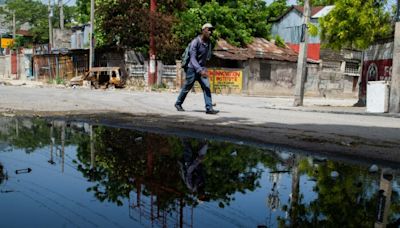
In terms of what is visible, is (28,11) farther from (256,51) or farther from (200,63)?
(200,63)

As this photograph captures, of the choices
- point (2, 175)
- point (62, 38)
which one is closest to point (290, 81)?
point (62, 38)

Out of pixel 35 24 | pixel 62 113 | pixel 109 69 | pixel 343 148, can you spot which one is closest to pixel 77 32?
pixel 109 69

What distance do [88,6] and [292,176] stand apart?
37.0 metres

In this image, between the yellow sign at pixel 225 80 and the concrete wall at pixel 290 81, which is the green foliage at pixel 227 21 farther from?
the yellow sign at pixel 225 80

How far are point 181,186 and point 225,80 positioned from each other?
1024 inches

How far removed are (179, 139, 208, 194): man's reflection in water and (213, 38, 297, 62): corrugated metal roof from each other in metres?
23.8

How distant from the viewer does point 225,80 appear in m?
29.4

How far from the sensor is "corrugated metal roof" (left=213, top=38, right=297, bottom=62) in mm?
29595

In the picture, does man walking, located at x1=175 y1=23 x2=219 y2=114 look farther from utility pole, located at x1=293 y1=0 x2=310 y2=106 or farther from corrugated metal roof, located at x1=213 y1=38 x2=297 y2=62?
corrugated metal roof, located at x1=213 y1=38 x2=297 y2=62

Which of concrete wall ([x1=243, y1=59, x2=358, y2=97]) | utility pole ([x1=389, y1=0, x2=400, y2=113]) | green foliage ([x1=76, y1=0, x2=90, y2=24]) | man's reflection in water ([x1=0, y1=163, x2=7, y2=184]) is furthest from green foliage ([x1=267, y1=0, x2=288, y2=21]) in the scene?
Answer: man's reflection in water ([x1=0, y1=163, x2=7, y2=184])

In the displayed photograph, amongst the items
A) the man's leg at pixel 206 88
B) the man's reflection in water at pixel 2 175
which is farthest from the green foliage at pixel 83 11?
the man's reflection in water at pixel 2 175

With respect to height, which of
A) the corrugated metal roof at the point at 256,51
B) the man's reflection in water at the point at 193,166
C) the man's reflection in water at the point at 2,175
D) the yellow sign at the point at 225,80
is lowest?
the man's reflection in water at the point at 2,175

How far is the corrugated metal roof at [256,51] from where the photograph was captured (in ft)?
97.1

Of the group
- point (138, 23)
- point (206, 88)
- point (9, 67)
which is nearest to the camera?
point (206, 88)
